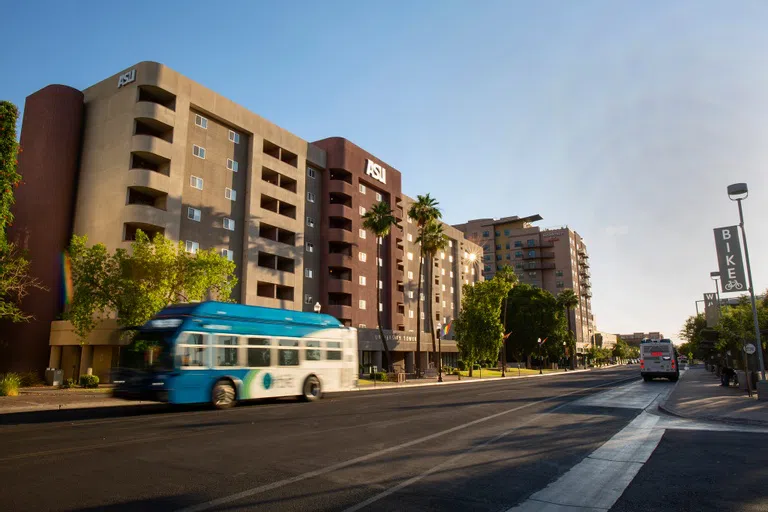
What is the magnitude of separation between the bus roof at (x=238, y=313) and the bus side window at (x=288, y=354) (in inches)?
36.1

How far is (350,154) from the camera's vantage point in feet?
193

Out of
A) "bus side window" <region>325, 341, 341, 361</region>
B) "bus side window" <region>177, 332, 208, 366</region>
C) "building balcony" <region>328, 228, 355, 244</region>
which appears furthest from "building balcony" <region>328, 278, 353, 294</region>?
"bus side window" <region>177, 332, 208, 366</region>

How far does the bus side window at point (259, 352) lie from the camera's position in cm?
1855

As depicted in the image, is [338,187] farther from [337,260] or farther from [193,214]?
[193,214]

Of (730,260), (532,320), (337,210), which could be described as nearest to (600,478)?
(730,260)

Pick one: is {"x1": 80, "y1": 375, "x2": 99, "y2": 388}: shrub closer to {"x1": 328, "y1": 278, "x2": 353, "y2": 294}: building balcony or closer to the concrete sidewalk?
{"x1": 328, "y1": 278, "x2": 353, "y2": 294}: building balcony

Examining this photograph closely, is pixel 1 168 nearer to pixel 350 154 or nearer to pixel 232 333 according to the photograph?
pixel 232 333

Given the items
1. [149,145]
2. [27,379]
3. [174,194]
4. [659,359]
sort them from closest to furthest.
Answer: [27,379] < [149,145] < [174,194] < [659,359]

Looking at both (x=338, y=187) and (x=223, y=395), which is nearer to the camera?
(x=223, y=395)

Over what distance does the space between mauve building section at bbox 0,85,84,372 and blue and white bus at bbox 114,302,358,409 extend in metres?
27.0

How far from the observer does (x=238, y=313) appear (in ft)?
60.3

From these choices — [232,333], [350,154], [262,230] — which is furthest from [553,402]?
[350,154]

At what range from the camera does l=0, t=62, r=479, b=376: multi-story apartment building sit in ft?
123

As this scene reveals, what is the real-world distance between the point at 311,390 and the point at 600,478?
15.9 m
